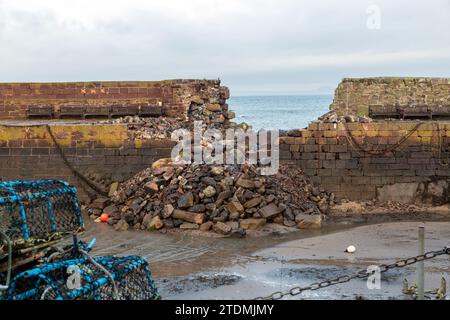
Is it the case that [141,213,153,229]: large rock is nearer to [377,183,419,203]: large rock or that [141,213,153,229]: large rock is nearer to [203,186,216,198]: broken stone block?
[203,186,216,198]: broken stone block

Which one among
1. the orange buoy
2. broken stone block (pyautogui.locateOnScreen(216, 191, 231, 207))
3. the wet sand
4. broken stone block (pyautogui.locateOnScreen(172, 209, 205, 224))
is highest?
broken stone block (pyautogui.locateOnScreen(216, 191, 231, 207))

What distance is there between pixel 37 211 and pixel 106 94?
12.9m

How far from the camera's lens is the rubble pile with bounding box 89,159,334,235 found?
11.8 meters

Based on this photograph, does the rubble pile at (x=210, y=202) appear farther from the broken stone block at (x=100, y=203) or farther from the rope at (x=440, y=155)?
the rope at (x=440, y=155)

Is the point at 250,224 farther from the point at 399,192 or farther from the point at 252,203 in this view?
the point at 399,192

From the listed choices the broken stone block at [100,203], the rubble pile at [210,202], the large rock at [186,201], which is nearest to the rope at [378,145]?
the rubble pile at [210,202]

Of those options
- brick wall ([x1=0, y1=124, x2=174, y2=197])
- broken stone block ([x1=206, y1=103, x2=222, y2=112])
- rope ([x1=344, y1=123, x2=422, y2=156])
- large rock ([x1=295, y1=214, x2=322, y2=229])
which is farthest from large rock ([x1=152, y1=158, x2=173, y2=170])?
broken stone block ([x1=206, y1=103, x2=222, y2=112])

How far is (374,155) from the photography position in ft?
46.1

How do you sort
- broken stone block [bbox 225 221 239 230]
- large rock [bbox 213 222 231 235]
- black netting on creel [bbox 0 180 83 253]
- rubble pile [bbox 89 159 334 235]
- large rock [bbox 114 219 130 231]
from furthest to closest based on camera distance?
large rock [bbox 114 219 130 231] → rubble pile [bbox 89 159 334 235] → broken stone block [bbox 225 221 239 230] → large rock [bbox 213 222 231 235] → black netting on creel [bbox 0 180 83 253]

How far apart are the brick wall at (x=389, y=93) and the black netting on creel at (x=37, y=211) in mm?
13026

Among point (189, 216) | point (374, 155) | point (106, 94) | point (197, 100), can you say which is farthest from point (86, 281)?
point (106, 94)

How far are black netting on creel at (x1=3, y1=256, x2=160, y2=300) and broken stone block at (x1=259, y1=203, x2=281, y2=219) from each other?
5435mm

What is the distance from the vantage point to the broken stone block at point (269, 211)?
1184 centimetres
